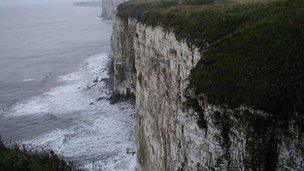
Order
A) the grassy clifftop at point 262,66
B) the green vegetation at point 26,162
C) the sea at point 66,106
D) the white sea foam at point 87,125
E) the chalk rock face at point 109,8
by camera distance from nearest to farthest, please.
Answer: the grassy clifftop at point 262,66, the green vegetation at point 26,162, the white sea foam at point 87,125, the sea at point 66,106, the chalk rock face at point 109,8

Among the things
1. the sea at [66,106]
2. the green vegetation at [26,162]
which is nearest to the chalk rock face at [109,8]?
the sea at [66,106]

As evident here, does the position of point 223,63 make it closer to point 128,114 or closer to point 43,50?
point 128,114

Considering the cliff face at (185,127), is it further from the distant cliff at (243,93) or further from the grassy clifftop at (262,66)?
the grassy clifftop at (262,66)

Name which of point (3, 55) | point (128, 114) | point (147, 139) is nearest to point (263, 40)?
point (147, 139)

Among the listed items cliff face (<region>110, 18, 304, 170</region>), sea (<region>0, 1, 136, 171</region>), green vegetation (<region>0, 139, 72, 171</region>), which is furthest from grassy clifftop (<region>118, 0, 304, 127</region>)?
sea (<region>0, 1, 136, 171</region>)

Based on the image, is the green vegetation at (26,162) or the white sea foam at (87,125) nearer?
the green vegetation at (26,162)

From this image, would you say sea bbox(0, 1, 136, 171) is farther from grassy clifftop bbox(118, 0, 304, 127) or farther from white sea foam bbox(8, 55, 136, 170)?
grassy clifftop bbox(118, 0, 304, 127)

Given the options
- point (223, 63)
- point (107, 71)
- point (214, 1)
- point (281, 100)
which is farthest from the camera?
point (107, 71)
